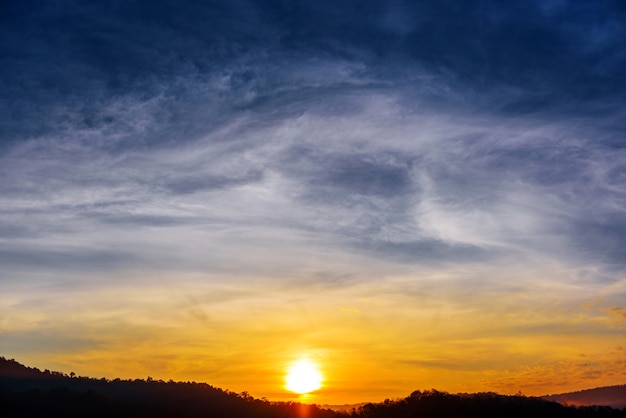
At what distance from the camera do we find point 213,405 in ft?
185

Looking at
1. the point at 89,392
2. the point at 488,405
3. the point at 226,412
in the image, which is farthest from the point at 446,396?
the point at 89,392

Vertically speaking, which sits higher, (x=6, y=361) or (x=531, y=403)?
(x=6, y=361)

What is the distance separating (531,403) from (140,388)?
118 ft

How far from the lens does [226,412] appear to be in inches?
2137

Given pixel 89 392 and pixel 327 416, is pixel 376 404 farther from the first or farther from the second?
pixel 89 392

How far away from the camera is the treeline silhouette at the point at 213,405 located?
4741 cm

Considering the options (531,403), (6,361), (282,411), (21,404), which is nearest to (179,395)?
(282,411)

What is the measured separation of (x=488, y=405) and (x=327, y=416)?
519 inches

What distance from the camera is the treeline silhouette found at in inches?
1866

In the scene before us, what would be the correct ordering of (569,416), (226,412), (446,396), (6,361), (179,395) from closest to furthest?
1. (569,416)
2. (446,396)
3. (226,412)
4. (179,395)
5. (6,361)

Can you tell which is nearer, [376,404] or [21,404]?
[21,404]

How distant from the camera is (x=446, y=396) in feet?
167

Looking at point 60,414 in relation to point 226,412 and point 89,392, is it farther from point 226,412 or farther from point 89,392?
point 226,412

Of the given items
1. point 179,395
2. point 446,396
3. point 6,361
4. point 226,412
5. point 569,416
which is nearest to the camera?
point 569,416
